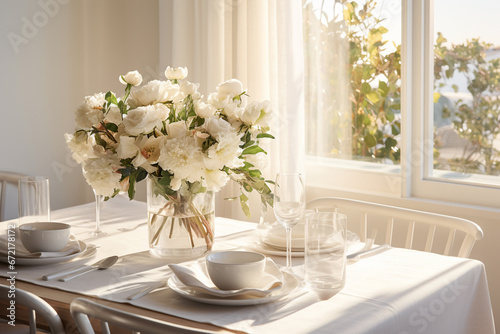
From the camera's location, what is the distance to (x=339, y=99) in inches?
114

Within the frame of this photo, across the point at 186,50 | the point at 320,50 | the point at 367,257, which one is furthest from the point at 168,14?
the point at 367,257

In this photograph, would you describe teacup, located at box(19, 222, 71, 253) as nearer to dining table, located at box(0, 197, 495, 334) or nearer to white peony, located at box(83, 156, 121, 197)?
dining table, located at box(0, 197, 495, 334)

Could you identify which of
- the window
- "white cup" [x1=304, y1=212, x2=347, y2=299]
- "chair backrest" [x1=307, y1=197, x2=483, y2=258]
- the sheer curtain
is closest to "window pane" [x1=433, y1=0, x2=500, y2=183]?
the window

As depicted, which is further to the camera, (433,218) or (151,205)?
(433,218)

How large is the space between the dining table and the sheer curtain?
3.43ft

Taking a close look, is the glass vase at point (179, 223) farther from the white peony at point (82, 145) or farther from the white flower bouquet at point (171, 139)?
the white peony at point (82, 145)

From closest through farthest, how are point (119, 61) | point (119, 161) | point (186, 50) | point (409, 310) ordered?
point (409, 310), point (119, 161), point (186, 50), point (119, 61)

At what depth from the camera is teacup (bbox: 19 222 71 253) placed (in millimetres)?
1606

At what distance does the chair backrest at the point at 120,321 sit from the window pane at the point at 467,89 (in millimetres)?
1886

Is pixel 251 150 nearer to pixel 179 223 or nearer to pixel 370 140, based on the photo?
pixel 179 223

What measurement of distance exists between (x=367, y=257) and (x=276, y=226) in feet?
0.90

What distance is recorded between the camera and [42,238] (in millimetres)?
1609

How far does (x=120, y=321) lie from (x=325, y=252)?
49 centimetres

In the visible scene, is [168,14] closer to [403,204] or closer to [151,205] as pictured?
[403,204]
